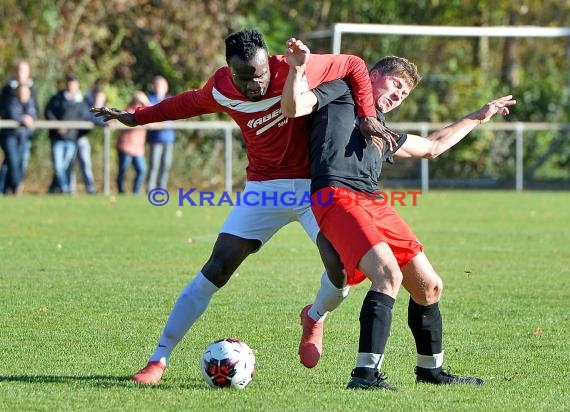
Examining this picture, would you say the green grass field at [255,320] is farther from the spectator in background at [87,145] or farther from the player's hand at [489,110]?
the spectator in background at [87,145]

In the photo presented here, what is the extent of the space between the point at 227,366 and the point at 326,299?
0.95 m

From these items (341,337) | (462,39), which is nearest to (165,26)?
(462,39)

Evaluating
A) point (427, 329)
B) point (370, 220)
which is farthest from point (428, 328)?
point (370, 220)

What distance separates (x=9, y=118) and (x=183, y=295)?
16.5 m

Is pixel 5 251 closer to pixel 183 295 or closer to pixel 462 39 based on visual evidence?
pixel 183 295

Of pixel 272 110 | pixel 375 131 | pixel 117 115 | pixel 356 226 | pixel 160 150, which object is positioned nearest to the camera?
pixel 356 226

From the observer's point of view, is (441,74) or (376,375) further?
(441,74)

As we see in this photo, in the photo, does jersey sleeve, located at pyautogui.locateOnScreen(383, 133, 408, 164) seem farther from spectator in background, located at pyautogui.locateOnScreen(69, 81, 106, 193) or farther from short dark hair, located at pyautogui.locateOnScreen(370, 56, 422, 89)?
spectator in background, located at pyautogui.locateOnScreen(69, 81, 106, 193)

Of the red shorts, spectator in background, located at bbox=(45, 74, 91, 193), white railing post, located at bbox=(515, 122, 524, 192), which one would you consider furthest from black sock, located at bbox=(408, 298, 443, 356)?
white railing post, located at bbox=(515, 122, 524, 192)

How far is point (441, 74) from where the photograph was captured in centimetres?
3050

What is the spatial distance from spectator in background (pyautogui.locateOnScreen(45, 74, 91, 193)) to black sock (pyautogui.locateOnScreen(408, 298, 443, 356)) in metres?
16.8

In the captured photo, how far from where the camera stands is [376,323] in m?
6.36

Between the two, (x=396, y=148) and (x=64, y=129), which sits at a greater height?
(x=396, y=148)

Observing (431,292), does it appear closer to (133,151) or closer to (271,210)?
(271,210)
